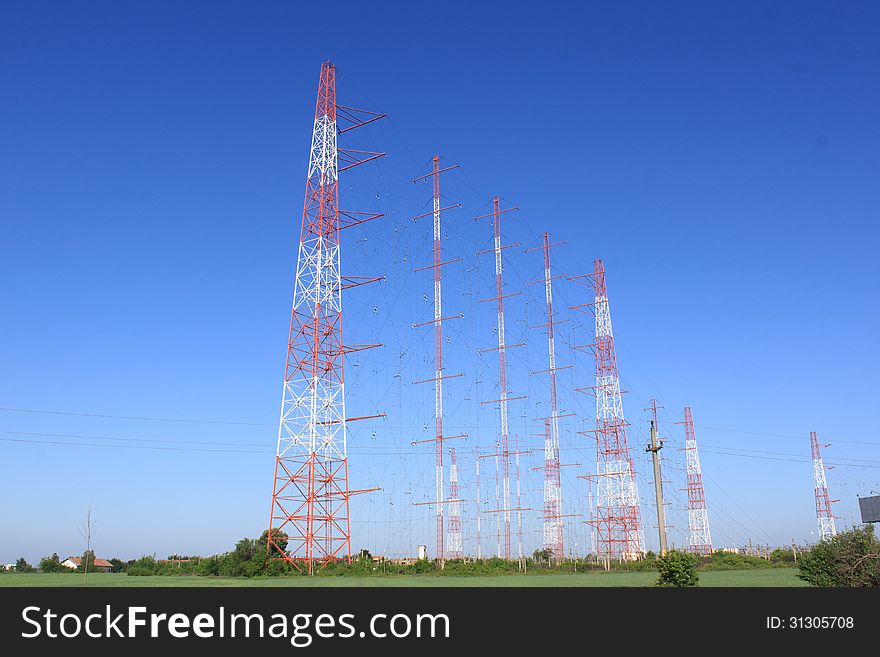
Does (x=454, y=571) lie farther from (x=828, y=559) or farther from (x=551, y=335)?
(x=828, y=559)


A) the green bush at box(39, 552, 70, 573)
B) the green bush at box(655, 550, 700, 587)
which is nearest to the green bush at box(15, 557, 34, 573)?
the green bush at box(39, 552, 70, 573)

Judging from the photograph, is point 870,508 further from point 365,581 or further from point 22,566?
point 22,566

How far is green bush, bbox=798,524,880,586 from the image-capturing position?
27.9 m

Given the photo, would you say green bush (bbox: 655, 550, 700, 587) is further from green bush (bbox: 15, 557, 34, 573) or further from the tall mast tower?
green bush (bbox: 15, 557, 34, 573)

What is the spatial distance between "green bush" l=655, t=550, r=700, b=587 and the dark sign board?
163ft

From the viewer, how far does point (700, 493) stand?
86.7 m

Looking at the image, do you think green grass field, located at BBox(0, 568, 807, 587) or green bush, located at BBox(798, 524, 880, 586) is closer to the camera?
green bush, located at BBox(798, 524, 880, 586)

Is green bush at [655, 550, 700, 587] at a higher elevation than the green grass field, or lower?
higher

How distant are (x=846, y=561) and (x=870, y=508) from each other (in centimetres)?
4763

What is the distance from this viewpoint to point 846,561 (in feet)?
93.8

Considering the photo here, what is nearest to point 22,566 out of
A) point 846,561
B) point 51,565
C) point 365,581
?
point 51,565

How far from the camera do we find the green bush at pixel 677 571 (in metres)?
28.5

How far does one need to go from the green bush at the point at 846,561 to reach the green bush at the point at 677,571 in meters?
5.27
